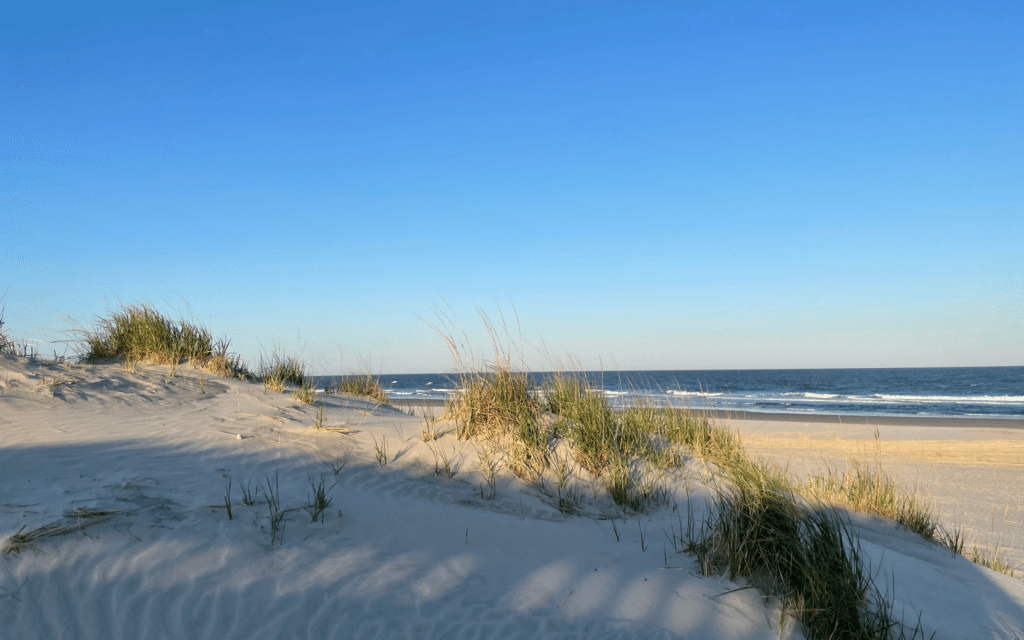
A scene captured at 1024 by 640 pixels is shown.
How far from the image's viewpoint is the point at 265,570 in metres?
3.09

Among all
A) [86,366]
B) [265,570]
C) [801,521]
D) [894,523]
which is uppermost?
[86,366]

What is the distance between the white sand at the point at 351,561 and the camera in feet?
9.16

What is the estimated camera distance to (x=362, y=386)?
11414 millimetres

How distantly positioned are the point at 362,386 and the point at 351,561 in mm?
8368

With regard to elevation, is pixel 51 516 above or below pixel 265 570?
above

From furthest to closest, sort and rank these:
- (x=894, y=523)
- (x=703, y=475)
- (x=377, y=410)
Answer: (x=377, y=410) → (x=703, y=475) → (x=894, y=523)

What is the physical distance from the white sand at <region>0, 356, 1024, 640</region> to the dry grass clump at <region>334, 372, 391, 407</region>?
5.68 meters

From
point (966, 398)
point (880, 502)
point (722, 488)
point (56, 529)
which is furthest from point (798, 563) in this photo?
point (966, 398)

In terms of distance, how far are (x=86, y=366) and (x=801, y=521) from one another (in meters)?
9.22

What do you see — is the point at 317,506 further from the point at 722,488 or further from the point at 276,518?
the point at 722,488

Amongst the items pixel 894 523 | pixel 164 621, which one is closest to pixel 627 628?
pixel 164 621

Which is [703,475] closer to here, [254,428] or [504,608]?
[504,608]

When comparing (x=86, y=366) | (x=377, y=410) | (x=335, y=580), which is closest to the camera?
(x=335, y=580)

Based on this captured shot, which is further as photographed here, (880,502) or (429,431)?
(429,431)
